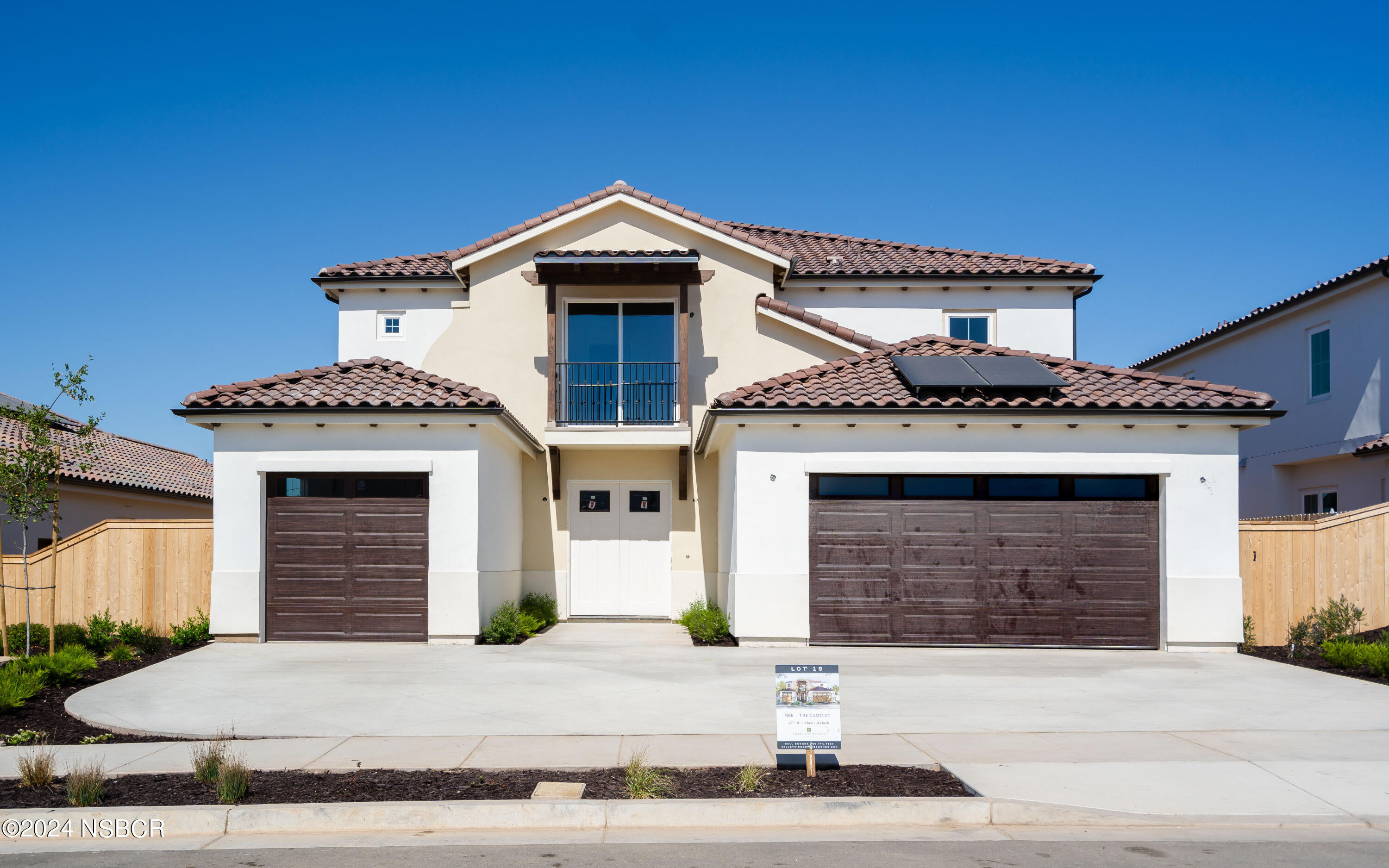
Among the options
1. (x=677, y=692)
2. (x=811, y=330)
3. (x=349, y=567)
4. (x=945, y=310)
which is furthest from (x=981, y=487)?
(x=349, y=567)

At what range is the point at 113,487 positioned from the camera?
24625 millimetres

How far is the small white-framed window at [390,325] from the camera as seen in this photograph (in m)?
20.0

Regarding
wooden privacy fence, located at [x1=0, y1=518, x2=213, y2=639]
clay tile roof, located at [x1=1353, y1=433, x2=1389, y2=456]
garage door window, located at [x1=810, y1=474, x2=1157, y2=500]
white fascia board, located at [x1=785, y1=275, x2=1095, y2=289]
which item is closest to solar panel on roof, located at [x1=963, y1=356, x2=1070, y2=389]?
garage door window, located at [x1=810, y1=474, x2=1157, y2=500]

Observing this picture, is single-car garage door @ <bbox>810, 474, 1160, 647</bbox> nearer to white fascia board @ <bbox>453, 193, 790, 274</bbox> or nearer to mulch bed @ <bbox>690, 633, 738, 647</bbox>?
mulch bed @ <bbox>690, 633, 738, 647</bbox>

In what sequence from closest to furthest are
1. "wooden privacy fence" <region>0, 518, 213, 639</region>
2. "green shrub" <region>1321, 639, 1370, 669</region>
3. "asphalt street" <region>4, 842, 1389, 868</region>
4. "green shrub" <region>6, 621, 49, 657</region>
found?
"asphalt street" <region>4, 842, 1389, 868</region>
"green shrub" <region>1321, 639, 1370, 669</region>
"green shrub" <region>6, 621, 49, 657</region>
"wooden privacy fence" <region>0, 518, 213, 639</region>

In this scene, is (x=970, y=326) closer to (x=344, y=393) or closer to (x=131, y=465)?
(x=344, y=393)

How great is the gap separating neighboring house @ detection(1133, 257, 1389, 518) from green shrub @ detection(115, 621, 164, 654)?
21.6 m

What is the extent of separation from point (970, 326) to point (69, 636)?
17840 millimetres

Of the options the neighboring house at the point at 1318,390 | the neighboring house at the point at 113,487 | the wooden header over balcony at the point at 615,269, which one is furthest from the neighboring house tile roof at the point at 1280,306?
the neighboring house at the point at 113,487

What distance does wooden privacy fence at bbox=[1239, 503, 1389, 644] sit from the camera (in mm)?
14727

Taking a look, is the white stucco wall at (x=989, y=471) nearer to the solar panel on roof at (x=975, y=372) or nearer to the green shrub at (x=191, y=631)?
the solar panel on roof at (x=975, y=372)

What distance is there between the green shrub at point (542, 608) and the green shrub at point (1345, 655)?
12.1 m

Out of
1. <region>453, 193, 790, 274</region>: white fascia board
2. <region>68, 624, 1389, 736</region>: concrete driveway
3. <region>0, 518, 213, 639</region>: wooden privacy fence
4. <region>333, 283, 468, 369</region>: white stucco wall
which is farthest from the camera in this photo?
<region>333, 283, 468, 369</region>: white stucco wall

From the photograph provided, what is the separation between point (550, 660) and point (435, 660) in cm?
155
